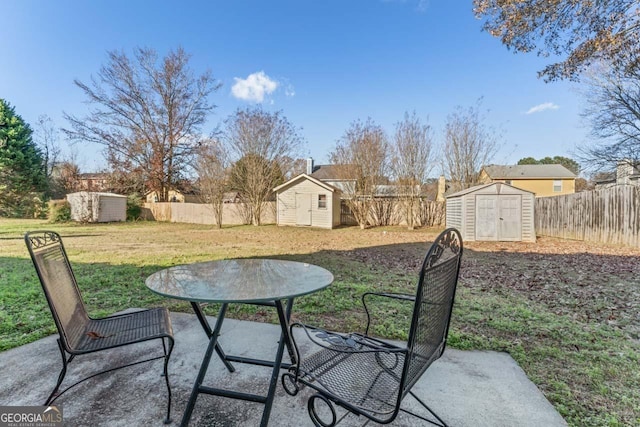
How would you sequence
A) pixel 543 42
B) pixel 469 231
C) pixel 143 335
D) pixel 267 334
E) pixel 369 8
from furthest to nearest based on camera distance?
1. pixel 469 231
2. pixel 369 8
3. pixel 543 42
4. pixel 267 334
5. pixel 143 335

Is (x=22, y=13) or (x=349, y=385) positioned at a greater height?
(x=22, y=13)

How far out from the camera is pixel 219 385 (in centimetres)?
190

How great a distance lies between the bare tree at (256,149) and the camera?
55.9ft

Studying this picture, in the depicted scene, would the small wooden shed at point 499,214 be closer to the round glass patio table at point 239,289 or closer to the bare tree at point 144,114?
the round glass patio table at point 239,289

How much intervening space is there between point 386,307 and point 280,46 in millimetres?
11848

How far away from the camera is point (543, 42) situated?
17.6 feet

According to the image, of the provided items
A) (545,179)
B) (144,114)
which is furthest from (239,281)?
(545,179)

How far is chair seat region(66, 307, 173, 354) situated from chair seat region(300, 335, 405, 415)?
34.6 inches

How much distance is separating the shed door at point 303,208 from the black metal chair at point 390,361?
15007 millimetres

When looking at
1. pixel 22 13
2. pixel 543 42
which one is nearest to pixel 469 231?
pixel 543 42

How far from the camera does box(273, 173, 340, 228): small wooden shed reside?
16.1m

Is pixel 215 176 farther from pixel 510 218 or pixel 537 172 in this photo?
pixel 537 172

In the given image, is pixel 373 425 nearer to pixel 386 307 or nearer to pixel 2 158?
pixel 386 307

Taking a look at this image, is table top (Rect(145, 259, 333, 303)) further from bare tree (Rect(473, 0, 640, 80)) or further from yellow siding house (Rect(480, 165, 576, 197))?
yellow siding house (Rect(480, 165, 576, 197))
